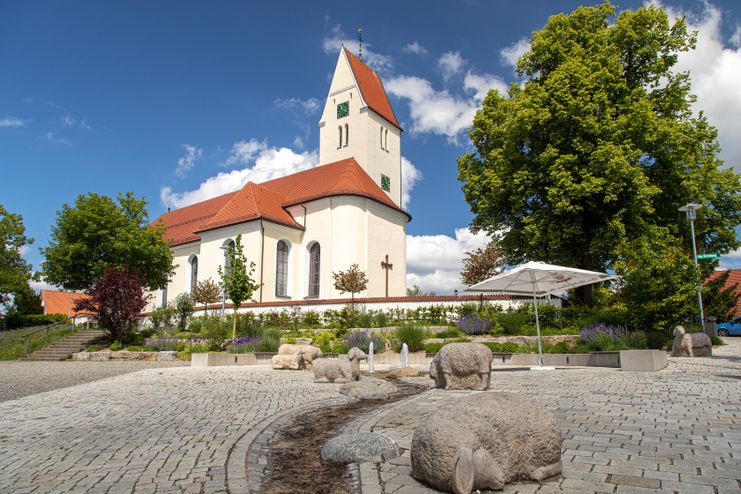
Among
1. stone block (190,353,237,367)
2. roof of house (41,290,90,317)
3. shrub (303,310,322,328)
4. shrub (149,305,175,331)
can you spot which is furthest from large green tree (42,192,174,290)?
roof of house (41,290,90,317)

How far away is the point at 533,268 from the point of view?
12.9 meters

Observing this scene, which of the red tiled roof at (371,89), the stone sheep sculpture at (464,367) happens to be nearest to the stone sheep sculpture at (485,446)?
the stone sheep sculpture at (464,367)

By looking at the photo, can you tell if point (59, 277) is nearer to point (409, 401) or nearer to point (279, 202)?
point (279, 202)

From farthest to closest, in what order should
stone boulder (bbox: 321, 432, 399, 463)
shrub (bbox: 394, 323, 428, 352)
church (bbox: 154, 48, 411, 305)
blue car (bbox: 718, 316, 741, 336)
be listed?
1. church (bbox: 154, 48, 411, 305)
2. blue car (bbox: 718, 316, 741, 336)
3. shrub (bbox: 394, 323, 428, 352)
4. stone boulder (bbox: 321, 432, 399, 463)

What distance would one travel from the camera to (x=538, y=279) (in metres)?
14.2

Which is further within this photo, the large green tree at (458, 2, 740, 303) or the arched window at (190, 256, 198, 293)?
the arched window at (190, 256, 198, 293)

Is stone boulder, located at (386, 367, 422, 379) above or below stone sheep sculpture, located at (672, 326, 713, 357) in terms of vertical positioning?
below

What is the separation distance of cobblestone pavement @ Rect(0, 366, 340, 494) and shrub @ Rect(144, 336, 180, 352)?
11.0 meters

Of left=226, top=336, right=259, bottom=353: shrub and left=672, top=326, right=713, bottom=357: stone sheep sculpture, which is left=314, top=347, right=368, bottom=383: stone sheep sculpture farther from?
left=672, top=326, right=713, bottom=357: stone sheep sculpture

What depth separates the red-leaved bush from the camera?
75.2ft

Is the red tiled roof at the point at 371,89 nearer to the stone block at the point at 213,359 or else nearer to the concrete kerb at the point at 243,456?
the stone block at the point at 213,359

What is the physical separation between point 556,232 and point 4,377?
Result: 68.5 feet

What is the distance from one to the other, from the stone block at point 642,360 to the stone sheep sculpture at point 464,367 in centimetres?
502

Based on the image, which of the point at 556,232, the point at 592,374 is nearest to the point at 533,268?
the point at 592,374
